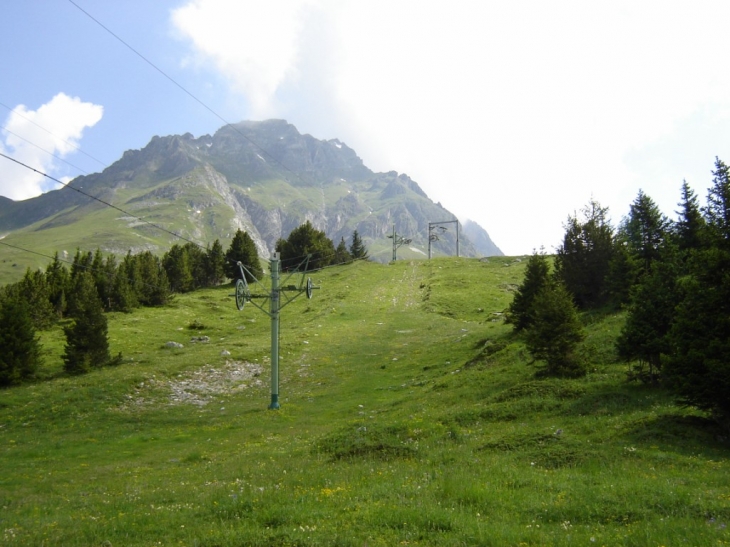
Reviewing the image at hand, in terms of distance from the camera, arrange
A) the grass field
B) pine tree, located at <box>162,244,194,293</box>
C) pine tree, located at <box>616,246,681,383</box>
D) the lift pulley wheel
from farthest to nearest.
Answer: pine tree, located at <box>162,244,194,293</box>, the lift pulley wheel, pine tree, located at <box>616,246,681,383</box>, the grass field

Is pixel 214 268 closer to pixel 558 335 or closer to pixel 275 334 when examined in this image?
pixel 275 334

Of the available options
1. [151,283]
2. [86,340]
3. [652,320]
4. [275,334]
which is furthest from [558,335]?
[151,283]

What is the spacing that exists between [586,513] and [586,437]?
769 centimetres

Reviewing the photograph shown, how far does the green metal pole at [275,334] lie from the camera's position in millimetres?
33438

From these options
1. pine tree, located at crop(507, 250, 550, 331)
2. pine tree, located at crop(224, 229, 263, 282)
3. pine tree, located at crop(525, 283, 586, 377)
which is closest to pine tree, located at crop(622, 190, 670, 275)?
pine tree, located at crop(507, 250, 550, 331)

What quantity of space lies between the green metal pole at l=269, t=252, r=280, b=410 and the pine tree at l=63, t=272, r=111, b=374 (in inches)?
→ 622

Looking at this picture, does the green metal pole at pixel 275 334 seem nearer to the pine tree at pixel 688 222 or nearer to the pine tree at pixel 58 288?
the pine tree at pixel 688 222

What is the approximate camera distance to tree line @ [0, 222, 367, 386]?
3835 centimetres

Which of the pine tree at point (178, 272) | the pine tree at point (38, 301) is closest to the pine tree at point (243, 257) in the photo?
the pine tree at point (178, 272)

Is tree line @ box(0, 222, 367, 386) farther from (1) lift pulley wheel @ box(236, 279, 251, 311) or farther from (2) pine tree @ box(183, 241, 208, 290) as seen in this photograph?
(1) lift pulley wheel @ box(236, 279, 251, 311)

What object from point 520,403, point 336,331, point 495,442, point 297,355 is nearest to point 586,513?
point 495,442

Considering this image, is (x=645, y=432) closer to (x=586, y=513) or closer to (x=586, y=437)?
(x=586, y=437)

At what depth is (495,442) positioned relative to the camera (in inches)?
658

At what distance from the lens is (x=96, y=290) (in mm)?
60031
